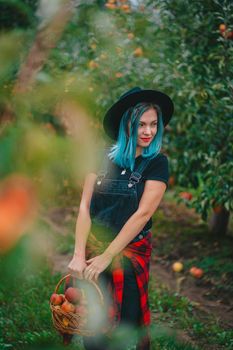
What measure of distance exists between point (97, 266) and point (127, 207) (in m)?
0.32

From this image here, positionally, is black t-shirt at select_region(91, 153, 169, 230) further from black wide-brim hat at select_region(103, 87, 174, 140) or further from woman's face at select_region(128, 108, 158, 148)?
black wide-brim hat at select_region(103, 87, 174, 140)

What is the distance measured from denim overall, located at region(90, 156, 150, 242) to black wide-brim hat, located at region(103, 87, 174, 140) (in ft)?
0.71

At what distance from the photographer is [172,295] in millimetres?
3930

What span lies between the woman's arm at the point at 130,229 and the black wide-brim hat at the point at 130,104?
1.20 ft

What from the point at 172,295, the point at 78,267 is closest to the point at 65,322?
the point at 78,267

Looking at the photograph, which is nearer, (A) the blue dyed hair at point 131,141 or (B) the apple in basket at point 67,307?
(B) the apple in basket at point 67,307

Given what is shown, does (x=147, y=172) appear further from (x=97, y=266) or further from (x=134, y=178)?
(x=97, y=266)

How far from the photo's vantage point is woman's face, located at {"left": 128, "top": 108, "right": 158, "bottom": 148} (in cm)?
229

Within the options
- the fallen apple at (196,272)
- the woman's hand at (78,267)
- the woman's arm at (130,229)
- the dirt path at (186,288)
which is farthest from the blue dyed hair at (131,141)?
the fallen apple at (196,272)

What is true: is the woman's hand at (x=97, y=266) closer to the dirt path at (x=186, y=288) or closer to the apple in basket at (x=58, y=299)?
the apple in basket at (x=58, y=299)

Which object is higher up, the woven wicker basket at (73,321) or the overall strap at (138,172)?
the overall strap at (138,172)

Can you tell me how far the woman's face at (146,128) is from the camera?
2287 mm

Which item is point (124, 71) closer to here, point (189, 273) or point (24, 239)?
point (189, 273)

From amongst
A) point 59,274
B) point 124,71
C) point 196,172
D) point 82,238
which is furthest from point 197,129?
point 82,238
